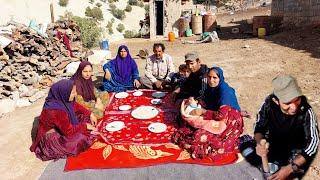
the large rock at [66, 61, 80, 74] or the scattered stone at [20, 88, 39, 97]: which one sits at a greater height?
the large rock at [66, 61, 80, 74]

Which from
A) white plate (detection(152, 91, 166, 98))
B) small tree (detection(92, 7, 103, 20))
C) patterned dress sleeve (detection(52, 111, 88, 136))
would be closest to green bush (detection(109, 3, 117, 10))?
small tree (detection(92, 7, 103, 20))

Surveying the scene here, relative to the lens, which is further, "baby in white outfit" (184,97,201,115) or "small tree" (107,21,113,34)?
"small tree" (107,21,113,34)

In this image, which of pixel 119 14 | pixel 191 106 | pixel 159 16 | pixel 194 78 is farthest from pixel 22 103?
pixel 119 14

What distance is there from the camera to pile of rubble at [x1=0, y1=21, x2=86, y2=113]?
25.9 feet

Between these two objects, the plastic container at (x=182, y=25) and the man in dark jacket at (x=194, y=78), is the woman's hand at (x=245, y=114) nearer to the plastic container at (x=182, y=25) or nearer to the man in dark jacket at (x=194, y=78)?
the man in dark jacket at (x=194, y=78)

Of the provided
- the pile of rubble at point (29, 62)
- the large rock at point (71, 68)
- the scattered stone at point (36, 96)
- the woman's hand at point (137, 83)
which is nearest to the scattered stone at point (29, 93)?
the pile of rubble at point (29, 62)

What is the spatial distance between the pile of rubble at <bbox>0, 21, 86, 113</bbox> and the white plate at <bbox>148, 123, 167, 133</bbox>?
364 cm

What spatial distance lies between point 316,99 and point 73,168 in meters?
4.84

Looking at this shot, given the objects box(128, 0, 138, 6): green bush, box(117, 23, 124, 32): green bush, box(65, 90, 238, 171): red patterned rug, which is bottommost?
box(65, 90, 238, 171): red patterned rug

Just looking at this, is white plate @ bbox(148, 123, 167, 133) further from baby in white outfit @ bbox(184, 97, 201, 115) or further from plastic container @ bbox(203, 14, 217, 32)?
plastic container @ bbox(203, 14, 217, 32)

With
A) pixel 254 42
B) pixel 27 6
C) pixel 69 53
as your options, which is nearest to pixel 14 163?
pixel 69 53

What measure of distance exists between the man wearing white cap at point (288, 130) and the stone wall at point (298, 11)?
11.1 meters

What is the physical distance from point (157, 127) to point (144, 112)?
0.66m

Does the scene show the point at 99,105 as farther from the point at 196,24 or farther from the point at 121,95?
the point at 196,24
